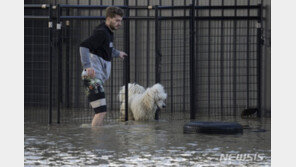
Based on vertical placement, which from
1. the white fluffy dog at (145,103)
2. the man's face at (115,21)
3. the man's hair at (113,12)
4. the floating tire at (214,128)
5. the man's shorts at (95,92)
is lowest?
the floating tire at (214,128)

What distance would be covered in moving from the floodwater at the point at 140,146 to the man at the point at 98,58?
18.1 inches

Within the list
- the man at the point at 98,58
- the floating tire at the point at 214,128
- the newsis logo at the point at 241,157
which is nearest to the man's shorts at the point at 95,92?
the man at the point at 98,58

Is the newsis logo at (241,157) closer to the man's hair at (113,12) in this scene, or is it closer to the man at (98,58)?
the man at (98,58)

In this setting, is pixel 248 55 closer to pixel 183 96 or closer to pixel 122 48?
pixel 183 96

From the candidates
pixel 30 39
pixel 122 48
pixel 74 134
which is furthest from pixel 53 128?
pixel 30 39

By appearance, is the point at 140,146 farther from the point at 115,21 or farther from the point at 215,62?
the point at 215,62

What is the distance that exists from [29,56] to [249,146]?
7.62m

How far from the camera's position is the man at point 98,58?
8.93 metres

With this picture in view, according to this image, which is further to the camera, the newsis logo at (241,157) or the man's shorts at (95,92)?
Result: the man's shorts at (95,92)

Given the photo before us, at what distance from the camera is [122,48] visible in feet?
40.0

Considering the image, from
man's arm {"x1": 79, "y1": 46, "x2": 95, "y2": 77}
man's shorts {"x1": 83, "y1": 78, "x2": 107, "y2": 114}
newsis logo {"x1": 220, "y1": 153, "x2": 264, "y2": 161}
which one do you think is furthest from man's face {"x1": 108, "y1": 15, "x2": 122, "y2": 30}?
newsis logo {"x1": 220, "y1": 153, "x2": 264, "y2": 161}

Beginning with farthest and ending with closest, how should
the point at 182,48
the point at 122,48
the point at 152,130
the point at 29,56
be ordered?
the point at 29,56 < the point at 182,48 < the point at 122,48 < the point at 152,130

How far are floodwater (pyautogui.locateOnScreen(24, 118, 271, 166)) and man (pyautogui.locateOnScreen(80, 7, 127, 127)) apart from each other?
1.50 feet

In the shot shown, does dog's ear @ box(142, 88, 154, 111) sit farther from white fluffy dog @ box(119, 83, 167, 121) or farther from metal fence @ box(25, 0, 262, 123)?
metal fence @ box(25, 0, 262, 123)
